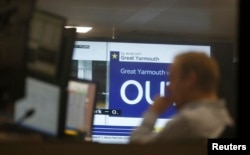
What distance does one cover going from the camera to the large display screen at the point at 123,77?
5.59ft

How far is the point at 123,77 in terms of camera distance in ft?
6.62

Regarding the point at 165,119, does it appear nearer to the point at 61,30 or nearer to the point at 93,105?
the point at 93,105

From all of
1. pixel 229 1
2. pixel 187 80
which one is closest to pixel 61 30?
pixel 187 80

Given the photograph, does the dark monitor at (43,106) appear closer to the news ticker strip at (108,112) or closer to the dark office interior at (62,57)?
the dark office interior at (62,57)

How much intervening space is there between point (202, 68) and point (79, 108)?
0.42 metres

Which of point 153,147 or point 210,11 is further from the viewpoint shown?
point 210,11

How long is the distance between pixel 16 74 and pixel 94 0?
0.53 m

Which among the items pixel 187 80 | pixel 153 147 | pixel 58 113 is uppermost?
pixel 187 80

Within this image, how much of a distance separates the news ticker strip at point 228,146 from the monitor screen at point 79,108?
15.5 inches

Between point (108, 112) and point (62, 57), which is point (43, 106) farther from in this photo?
point (108, 112)

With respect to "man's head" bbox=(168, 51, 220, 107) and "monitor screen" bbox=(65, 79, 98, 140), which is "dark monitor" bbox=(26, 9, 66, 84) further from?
"man's head" bbox=(168, 51, 220, 107)

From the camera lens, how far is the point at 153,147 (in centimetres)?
159

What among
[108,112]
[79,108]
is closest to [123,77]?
[108,112]

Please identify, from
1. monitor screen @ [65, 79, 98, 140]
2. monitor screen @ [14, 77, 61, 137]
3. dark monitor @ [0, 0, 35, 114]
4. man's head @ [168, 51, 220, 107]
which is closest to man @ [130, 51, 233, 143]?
man's head @ [168, 51, 220, 107]
